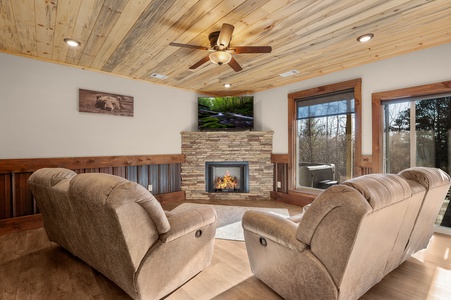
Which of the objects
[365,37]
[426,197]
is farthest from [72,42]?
[426,197]

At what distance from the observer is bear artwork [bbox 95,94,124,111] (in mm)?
3763

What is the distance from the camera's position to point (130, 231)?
1411mm

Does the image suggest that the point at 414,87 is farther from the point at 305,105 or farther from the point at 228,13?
the point at 228,13

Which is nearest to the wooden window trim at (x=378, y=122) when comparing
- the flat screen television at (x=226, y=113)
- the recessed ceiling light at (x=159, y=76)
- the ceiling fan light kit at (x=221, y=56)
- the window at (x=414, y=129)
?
the window at (x=414, y=129)

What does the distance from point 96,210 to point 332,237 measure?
151cm

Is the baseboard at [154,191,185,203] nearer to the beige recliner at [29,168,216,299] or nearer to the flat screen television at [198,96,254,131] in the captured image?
the flat screen television at [198,96,254,131]

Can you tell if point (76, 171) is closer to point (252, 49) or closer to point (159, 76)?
point (159, 76)

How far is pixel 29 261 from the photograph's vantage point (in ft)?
7.27

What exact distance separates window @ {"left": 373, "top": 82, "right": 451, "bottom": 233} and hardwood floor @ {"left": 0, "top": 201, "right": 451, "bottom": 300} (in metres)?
1.19

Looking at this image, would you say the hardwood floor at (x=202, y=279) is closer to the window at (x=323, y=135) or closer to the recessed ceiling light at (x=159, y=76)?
the window at (x=323, y=135)

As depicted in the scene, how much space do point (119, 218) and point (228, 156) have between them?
3.52 meters

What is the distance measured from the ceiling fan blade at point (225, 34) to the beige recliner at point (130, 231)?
1.70 meters

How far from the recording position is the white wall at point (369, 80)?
9.54 ft

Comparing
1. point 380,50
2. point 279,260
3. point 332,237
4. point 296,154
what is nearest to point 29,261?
point 279,260
